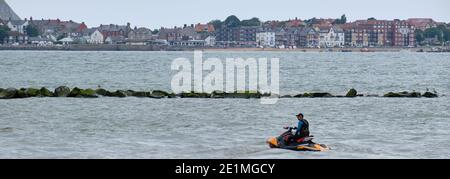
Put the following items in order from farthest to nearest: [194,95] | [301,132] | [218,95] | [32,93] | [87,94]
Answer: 1. [218,95]
2. [194,95]
3. [87,94]
4. [32,93]
5. [301,132]

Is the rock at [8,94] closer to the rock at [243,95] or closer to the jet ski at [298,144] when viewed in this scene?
the rock at [243,95]

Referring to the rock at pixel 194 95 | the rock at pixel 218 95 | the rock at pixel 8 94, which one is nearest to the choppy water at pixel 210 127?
the rock at pixel 8 94

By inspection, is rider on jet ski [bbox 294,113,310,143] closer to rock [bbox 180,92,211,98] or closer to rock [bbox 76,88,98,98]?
rock [bbox 180,92,211,98]

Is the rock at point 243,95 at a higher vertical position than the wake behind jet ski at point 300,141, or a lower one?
lower

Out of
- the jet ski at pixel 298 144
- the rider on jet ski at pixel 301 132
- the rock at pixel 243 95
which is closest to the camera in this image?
the rider on jet ski at pixel 301 132

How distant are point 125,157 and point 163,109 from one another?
77.5 feet

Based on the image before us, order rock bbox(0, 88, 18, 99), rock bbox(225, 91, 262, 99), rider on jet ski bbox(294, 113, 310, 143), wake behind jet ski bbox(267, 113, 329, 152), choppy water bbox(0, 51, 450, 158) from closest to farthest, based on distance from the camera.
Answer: rider on jet ski bbox(294, 113, 310, 143) < wake behind jet ski bbox(267, 113, 329, 152) < choppy water bbox(0, 51, 450, 158) < rock bbox(0, 88, 18, 99) < rock bbox(225, 91, 262, 99)

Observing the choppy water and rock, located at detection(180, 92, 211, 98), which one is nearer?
the choppy water

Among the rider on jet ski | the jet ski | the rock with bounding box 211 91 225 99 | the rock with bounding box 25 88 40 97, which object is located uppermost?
the rider on jet ski

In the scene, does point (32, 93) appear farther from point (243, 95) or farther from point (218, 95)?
point (243, 95)

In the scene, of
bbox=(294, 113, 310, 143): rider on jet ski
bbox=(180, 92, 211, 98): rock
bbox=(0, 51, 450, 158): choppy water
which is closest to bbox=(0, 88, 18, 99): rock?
bbox=(0, 51, 450, 158): choppy water

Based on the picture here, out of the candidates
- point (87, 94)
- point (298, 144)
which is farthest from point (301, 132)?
point (87, 94)

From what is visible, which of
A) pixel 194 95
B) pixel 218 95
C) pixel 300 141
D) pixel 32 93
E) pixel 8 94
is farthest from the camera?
pixel 218 95
